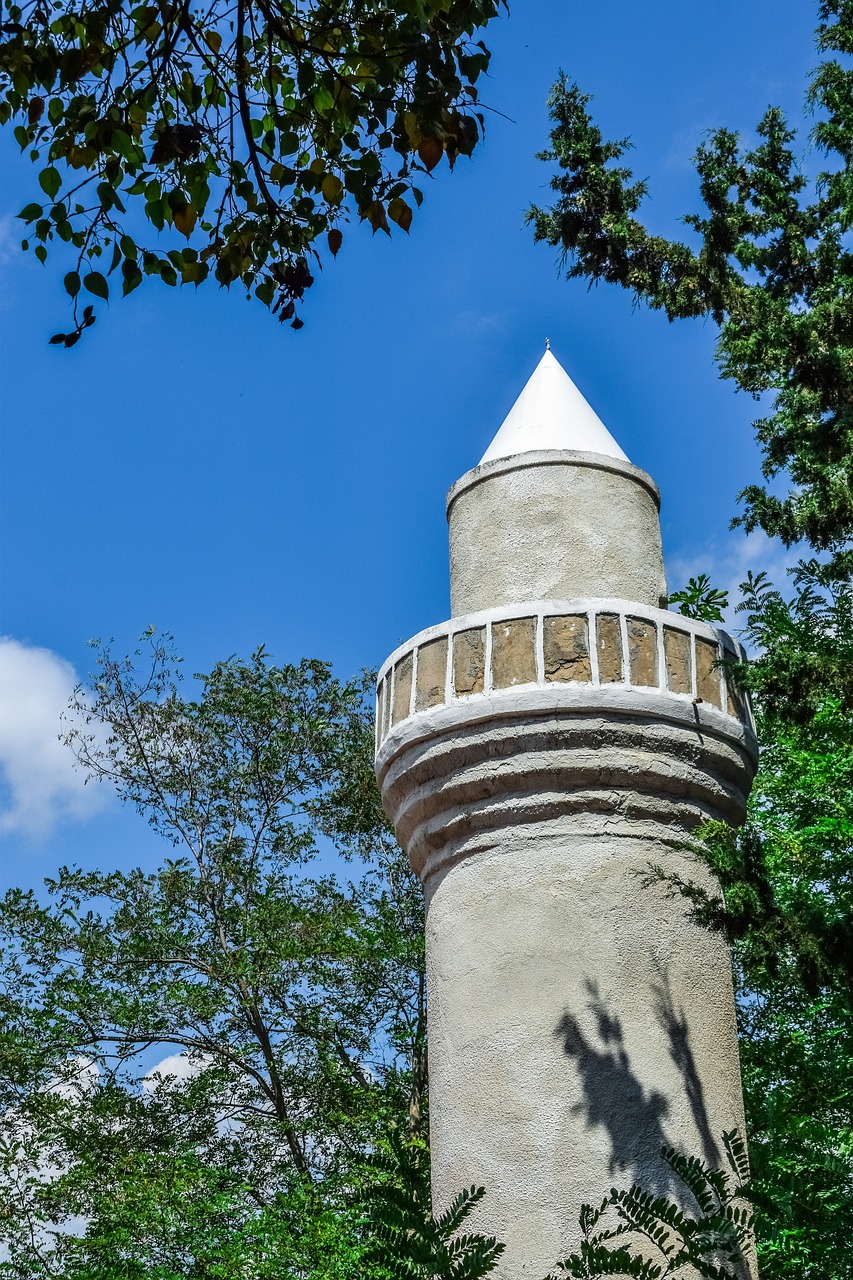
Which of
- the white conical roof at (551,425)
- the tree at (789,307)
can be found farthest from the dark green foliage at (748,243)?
the white conical roof at (551,425)

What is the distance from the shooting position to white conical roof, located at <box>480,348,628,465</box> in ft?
16.3

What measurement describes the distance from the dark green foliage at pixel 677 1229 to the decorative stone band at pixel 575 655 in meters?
1.29

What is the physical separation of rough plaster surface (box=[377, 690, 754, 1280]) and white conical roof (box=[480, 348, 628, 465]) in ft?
3.67

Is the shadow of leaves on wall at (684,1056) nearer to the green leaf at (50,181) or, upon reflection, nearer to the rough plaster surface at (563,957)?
the rough plaster surface at (563,957)

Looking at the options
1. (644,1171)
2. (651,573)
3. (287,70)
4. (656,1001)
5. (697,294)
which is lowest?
(644,1171)

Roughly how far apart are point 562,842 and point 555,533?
1.05 m

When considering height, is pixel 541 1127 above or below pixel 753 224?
below

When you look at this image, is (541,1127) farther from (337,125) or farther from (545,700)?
(337,125)

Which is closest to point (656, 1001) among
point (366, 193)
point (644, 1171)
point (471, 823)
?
point (644, 1171)

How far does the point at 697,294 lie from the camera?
8117mm

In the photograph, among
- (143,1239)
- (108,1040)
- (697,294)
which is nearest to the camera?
(697,294)

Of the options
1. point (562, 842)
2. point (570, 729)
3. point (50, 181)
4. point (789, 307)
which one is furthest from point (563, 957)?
point (789, 307)

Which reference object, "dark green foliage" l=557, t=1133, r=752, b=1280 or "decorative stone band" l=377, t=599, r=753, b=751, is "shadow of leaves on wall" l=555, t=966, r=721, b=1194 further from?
"decorative stone band" l=377, t=599, r=753, b=751

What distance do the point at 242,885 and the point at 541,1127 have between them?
11372mm
